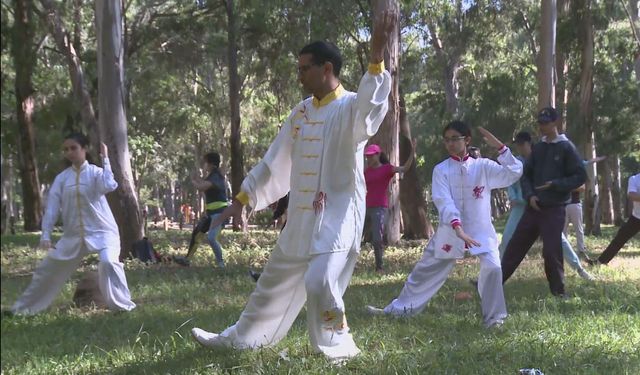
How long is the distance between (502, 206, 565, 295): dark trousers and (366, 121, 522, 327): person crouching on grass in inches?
38.3

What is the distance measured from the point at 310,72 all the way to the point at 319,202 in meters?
0.69

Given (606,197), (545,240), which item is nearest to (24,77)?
(545,240)

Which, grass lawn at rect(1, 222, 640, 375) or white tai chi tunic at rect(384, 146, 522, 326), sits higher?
white tai chi tunic at rect(384, 146, 522, 326)

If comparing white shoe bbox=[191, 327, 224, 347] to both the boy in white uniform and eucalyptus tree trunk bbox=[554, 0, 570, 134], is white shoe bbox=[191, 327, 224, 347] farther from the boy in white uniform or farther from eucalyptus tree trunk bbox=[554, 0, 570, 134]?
eucalyptus tree trunk bbox=[554, 0, 570, 134]

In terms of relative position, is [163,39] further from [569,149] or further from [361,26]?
[569,149]

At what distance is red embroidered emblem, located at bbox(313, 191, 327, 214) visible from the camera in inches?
154

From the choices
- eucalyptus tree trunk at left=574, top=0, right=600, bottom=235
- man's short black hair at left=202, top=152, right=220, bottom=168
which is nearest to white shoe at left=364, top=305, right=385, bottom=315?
man's short black hair at left=202, top=152, right=220, bottom=168

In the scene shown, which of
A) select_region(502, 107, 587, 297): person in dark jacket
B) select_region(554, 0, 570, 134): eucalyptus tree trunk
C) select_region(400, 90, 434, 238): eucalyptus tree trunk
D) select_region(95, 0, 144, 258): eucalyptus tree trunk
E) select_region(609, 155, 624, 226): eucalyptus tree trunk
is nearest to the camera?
select_region(502, 107, 587, 297): person in dark jacket

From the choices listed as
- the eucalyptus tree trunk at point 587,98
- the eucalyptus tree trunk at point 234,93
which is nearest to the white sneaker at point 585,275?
the eucalyptus tree trunk at point 587,98

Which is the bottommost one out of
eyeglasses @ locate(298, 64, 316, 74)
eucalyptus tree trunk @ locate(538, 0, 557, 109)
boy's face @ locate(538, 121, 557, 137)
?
boy's face @ locate(538, 121, 557, 137)

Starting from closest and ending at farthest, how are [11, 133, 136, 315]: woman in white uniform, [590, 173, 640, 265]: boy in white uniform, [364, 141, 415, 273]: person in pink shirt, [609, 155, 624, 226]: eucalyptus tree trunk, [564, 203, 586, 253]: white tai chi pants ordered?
1. [11, 133, 136, 315]: woman in white uniform
2. [590, 173, 640, 265]: boy in white uniform
3. [364, 141, 415, 273]: person in pink shirt
4. [564, 203, 586, 253]: white tai chi pants
5. [609, 155, 624, 226]: eucalyptus tree trunk

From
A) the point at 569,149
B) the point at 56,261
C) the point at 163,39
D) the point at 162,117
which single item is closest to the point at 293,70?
the point at 163,39

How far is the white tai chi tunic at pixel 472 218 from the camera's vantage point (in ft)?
18.0

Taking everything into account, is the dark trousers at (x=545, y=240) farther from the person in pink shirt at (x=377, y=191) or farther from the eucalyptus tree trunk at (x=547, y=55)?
the eucalyptus tree trunk at (x=547, y=55)
